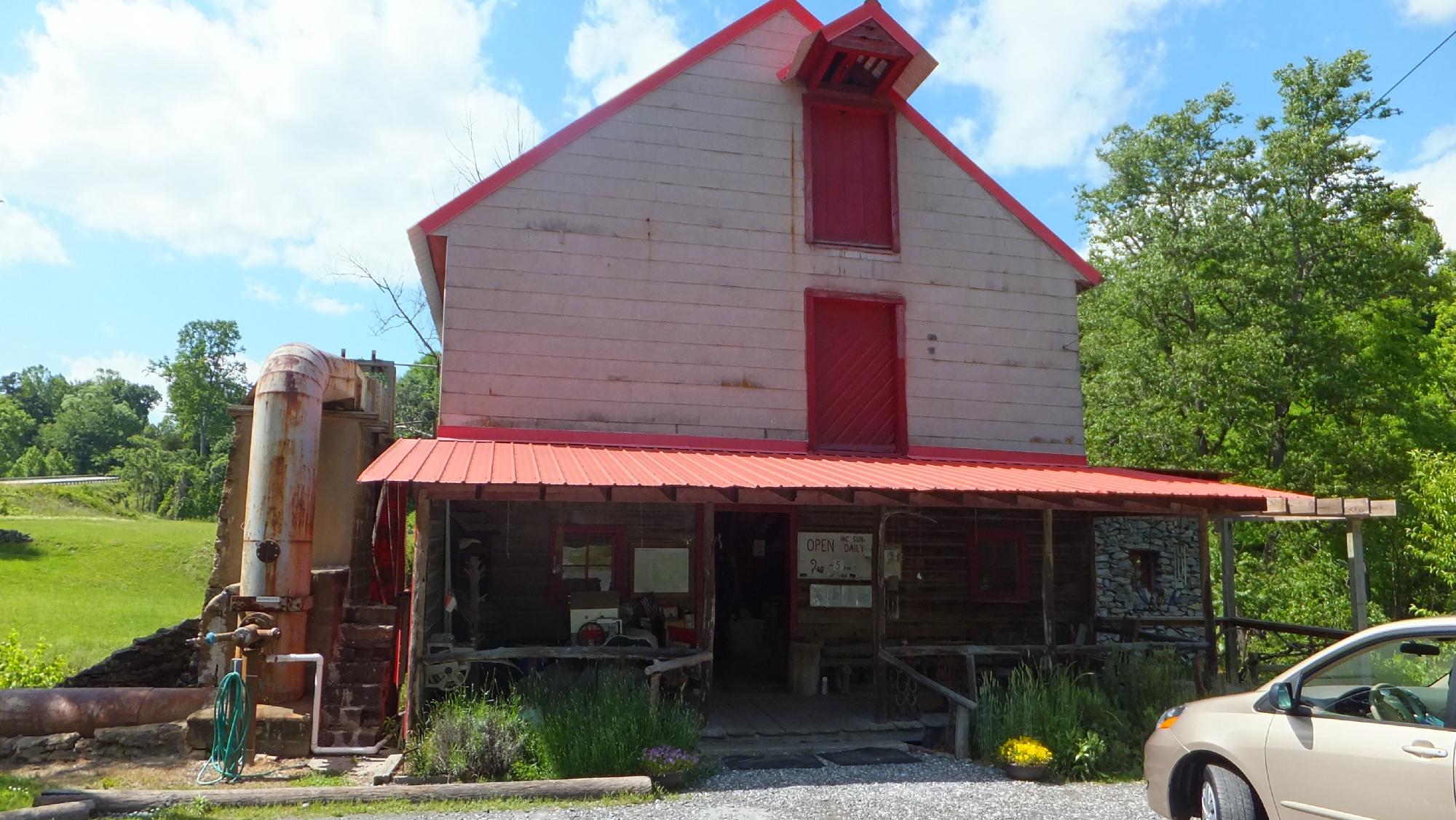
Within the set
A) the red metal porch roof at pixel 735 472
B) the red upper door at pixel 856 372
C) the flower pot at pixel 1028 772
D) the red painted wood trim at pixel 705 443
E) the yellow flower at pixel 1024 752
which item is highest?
the red upper door at pixel 856 372

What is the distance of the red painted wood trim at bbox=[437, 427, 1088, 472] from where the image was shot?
10.9 m

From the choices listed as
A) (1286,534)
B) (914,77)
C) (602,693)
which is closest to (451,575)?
(602,693)

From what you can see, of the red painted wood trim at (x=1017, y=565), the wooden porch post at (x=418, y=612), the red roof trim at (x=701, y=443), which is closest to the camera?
the wooden porch post at (x=418, y=612)

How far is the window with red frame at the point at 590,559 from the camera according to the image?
1177 cm

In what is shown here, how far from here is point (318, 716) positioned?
8.42m

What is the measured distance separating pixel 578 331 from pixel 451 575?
3.29 m

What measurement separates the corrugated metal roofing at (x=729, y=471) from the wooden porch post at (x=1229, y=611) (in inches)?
63.2

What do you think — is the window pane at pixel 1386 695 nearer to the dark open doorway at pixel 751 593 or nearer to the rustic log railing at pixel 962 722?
the rustic log railing at pixel 962 722

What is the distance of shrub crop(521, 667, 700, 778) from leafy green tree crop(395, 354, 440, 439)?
4122 mm

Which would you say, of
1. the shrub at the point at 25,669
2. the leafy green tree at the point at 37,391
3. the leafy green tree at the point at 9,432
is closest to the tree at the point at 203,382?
the leafy green tree at the point at 9,432

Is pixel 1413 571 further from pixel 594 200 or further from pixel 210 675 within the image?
pixel 210 675

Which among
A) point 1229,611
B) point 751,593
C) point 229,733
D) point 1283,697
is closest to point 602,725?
point 229,733

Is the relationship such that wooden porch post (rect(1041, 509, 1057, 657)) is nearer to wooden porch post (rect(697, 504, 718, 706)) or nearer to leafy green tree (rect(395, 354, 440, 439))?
wooden porch post (rect(697, 504, 718, 706))

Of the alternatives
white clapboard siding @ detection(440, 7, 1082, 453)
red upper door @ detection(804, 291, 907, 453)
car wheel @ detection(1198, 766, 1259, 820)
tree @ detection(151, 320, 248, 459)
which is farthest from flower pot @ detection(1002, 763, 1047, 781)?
tree @ detection(151, 320, 248, 459)
